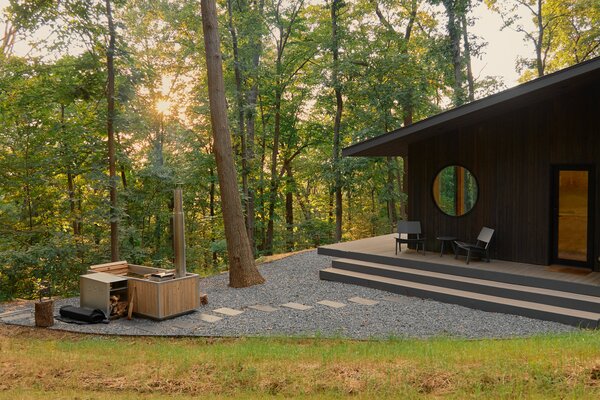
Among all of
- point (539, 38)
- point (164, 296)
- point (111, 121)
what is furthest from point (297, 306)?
point (539, 38)

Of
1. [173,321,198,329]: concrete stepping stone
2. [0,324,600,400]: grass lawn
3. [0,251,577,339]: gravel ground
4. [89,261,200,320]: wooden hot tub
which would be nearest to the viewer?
[0,324,600,400]: grass lawn

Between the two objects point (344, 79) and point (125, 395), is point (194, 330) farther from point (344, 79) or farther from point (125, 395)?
point (344, 79)

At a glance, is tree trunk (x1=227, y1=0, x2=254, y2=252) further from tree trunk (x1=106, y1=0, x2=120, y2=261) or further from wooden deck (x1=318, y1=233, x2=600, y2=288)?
wooden deck (x1=318, y1=233, x2=600, y2=288)

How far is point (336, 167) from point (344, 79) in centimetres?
328

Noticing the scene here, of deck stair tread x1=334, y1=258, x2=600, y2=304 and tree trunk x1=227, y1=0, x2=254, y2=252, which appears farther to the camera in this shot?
tree trunk x1=227, y1=0, x2=254, y2=252

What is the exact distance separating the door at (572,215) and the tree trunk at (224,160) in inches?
233

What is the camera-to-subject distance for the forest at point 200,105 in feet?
39.0

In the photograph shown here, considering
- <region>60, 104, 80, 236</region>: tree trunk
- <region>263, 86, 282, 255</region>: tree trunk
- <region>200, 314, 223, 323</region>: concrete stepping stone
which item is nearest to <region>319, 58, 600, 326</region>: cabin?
<region>200, 314, 223, 323</region>: concrete stepping stone

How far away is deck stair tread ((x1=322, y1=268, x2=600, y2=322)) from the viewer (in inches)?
246

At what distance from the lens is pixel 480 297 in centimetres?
727

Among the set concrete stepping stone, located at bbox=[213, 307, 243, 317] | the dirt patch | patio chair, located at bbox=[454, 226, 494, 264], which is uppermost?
patio chair, located at bbox=[454, 226, 494, 264]

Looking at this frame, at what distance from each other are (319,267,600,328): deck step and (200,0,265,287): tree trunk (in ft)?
5.72

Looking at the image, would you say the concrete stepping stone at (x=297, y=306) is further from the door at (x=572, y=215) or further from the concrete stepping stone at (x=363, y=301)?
the door at (x=572, y=215)

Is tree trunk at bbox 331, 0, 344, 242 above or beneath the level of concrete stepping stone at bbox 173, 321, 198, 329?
above
